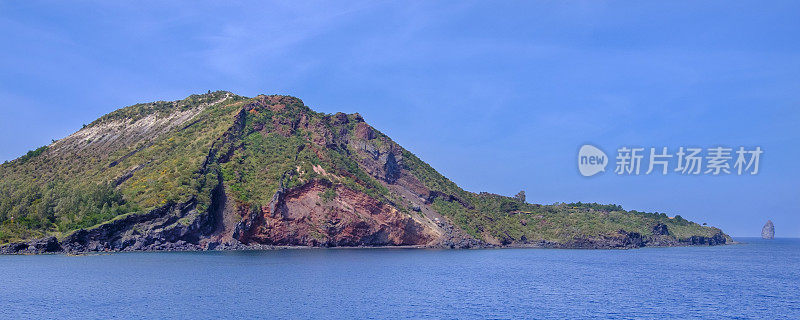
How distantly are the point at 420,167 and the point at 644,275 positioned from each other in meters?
99.4

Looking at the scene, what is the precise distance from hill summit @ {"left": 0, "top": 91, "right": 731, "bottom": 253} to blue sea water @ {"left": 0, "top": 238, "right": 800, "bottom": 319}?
54.6 feet

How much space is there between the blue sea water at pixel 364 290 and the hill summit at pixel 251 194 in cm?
1665

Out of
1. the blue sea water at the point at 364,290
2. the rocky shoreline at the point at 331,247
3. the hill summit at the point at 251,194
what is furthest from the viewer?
the hill summit at the point at 251,194

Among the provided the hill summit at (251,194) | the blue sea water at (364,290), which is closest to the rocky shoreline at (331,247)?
the hill summit at (251,194)

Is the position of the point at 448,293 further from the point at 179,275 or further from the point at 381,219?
the point at 381,219

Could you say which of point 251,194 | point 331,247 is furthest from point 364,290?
point 251,194

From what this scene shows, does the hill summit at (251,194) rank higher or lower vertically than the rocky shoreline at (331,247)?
higher

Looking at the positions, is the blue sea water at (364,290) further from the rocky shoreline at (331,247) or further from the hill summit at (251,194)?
the hill summit at (251,194)

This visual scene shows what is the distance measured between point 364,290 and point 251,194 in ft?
213

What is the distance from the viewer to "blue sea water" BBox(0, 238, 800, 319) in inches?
1731

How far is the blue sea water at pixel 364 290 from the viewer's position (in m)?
44.0

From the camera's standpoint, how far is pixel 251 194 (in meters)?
113

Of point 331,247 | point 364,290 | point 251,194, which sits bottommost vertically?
point 364,290

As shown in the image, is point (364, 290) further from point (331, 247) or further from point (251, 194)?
point (251, 194)
